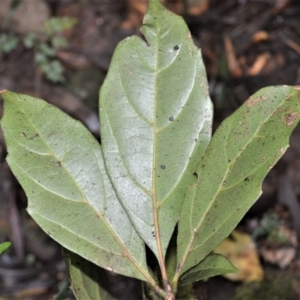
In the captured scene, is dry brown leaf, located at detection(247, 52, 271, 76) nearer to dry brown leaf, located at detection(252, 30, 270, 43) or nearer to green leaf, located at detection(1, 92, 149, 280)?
dry brown leaf, located at detection(252, 30, 270, 43)

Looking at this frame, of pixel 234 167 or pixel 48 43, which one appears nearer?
pixel 234 167

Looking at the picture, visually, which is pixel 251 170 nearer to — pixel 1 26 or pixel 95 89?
pixel 95 89

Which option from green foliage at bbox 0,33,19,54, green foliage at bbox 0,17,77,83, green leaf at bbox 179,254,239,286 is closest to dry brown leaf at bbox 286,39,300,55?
green foliage at bbox 0,17,77,83

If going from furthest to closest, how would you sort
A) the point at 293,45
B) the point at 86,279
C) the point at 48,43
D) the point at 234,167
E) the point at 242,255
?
1. the point at 48,43
2. the point at 293,45
3. the point at 242,255
4. the point at 86,279
5. the point at 234,167

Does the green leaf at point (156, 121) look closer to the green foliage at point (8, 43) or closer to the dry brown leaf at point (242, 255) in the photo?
the dry brown leaf at point (242, 255)

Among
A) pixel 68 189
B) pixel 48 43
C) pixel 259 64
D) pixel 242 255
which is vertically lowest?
pixel 242 255

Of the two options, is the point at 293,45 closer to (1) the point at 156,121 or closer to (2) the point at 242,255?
(2) the point at 242,255

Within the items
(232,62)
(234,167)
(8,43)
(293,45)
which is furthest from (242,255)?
(8,43)

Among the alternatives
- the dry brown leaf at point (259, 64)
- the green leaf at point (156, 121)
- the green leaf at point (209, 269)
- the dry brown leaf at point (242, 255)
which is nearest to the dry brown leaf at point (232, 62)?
the dry brown leaf at point (259, 64)
